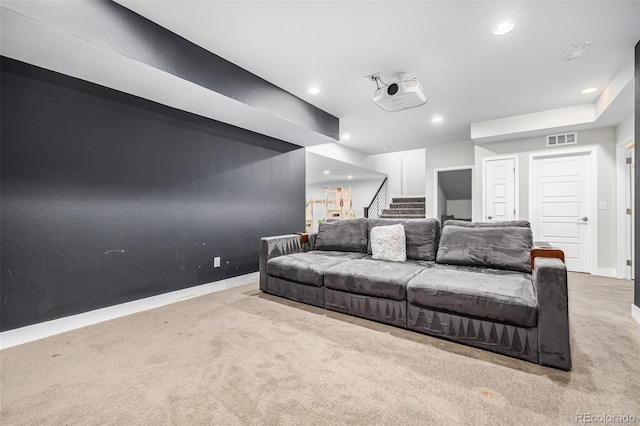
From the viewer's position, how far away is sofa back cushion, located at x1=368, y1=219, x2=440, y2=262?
2961 mm

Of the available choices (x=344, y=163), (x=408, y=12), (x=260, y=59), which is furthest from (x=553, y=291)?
(x=344, y=163)

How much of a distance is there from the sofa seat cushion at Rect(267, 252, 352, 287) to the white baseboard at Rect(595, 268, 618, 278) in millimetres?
4205

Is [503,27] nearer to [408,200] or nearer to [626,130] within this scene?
[626,130]

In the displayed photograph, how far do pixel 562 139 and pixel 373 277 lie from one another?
4485mm

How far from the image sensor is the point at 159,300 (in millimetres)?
2996

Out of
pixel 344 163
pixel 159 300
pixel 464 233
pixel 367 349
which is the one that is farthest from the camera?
pixel 344 163

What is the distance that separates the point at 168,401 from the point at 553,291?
2311 mm

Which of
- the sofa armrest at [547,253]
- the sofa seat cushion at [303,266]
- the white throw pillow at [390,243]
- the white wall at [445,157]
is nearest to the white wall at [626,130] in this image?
the white wall at [445,157]

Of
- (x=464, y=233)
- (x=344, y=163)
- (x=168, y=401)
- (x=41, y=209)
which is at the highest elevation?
(x=344, y=163)

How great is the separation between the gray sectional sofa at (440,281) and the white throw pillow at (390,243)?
0.04ft

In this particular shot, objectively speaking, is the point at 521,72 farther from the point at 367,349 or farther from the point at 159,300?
the point at 159,300

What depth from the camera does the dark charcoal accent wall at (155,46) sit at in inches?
70.4

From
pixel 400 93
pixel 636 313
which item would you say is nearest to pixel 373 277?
pixel 400 93

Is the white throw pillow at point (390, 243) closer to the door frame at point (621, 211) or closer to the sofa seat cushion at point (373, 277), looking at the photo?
the sofa seat cushion at point (373, 277)
